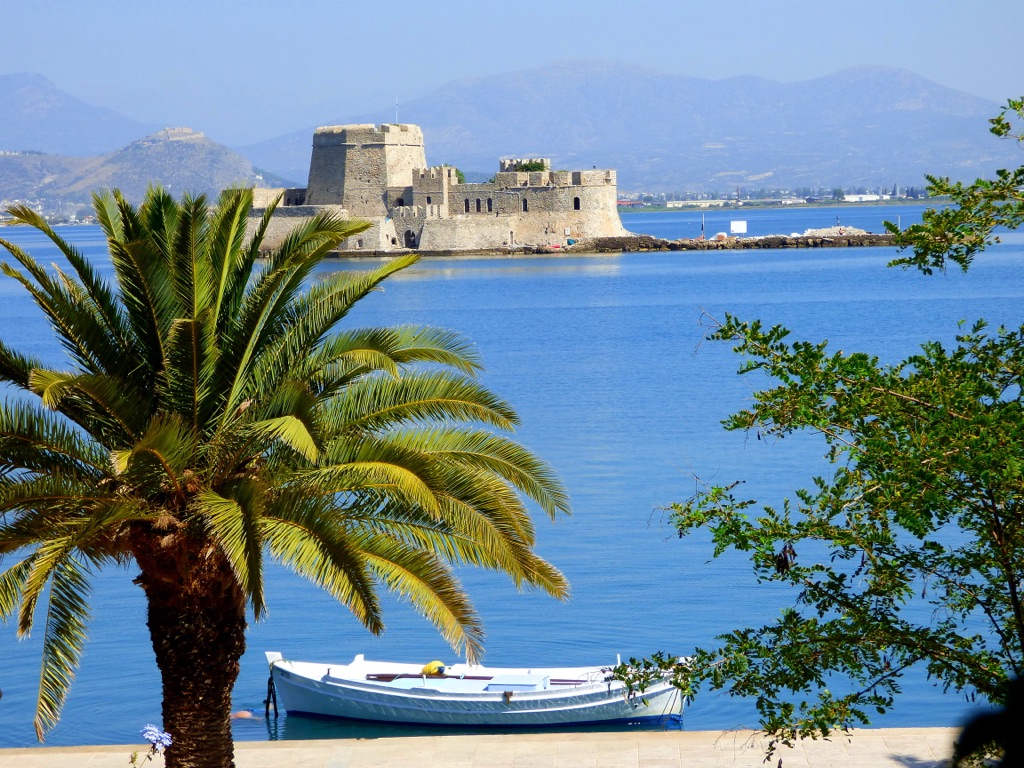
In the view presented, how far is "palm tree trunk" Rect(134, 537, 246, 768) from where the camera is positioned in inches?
246

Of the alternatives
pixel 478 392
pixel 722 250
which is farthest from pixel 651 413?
Result: pixel 722 250

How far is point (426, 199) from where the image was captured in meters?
67.9

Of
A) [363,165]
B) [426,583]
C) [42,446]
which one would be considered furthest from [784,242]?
[42,446]

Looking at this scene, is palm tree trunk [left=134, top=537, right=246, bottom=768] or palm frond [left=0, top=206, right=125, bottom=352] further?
palm frond [left=0, top=206, right=125, bottom=352]

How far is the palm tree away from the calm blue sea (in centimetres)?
334

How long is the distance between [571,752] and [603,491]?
1177 centimetres

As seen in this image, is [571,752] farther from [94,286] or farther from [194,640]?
[94,286]

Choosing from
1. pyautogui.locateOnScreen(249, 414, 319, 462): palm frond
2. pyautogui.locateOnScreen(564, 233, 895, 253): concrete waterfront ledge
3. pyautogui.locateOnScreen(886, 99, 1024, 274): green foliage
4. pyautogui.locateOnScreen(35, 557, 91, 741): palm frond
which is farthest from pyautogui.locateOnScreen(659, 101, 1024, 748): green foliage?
pyautogui.locateOnScreen(564, 233, 895, 253): concrete waterfront ledge

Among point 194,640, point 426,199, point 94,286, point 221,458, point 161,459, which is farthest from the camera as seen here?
point 426,199

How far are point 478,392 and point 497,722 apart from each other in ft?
16.7

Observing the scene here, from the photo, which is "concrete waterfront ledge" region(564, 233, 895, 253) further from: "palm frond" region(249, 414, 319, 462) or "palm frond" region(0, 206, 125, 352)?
"palm frond" region(249, 414, 319, 462)

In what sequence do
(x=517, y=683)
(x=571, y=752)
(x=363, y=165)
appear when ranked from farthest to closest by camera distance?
(x=363, y=165)
(x=517, y=683)
(x=571, y=752)

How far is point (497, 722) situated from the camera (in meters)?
11.2

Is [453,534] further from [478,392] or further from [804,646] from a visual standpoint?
[804,646]
